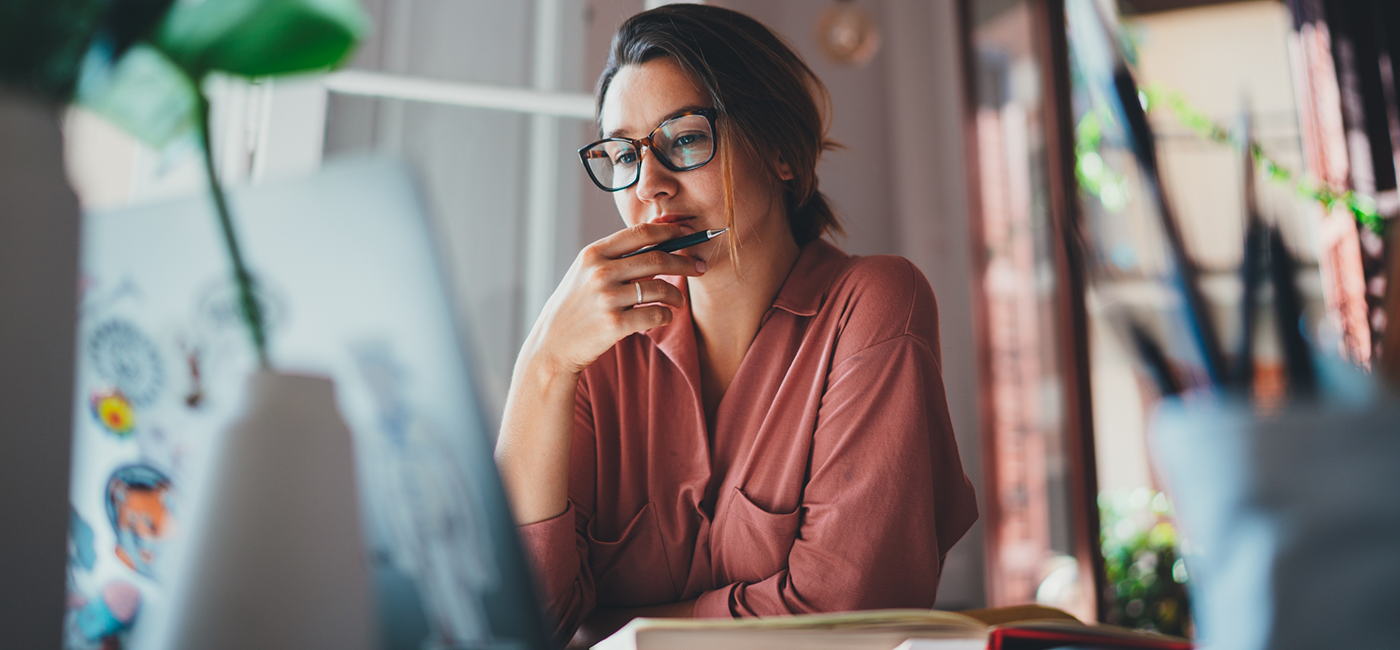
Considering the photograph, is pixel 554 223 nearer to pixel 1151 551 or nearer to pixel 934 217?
pixel 934 217

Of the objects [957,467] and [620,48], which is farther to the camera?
[620,48]

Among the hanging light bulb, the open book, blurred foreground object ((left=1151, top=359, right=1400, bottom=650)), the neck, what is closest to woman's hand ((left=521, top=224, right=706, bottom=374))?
the neck

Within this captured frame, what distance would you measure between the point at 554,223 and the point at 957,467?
1.00 meters

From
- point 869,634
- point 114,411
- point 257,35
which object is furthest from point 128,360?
point 869,634

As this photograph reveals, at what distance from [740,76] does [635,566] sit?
2.03ft

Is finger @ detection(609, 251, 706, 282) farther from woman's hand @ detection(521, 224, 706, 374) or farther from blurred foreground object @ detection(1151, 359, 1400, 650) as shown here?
blurred foreground object @ detection(1151, 359, 1400, 650)

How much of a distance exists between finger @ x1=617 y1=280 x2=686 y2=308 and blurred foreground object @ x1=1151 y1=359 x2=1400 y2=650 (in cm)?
66

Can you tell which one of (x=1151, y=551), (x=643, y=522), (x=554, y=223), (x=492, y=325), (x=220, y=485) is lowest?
(x=1151, y=551)

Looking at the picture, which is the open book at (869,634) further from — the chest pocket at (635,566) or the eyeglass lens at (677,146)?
the eyeglass lens at (677,146)

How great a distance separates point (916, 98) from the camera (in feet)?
7.16

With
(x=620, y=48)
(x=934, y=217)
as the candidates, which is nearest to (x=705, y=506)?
(x=620, y=48)

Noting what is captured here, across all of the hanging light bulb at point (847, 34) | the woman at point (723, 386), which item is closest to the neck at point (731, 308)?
the woman at point (723, 386)

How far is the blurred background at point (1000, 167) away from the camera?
5.28 feet

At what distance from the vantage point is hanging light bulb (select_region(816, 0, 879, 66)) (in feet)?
6.73
